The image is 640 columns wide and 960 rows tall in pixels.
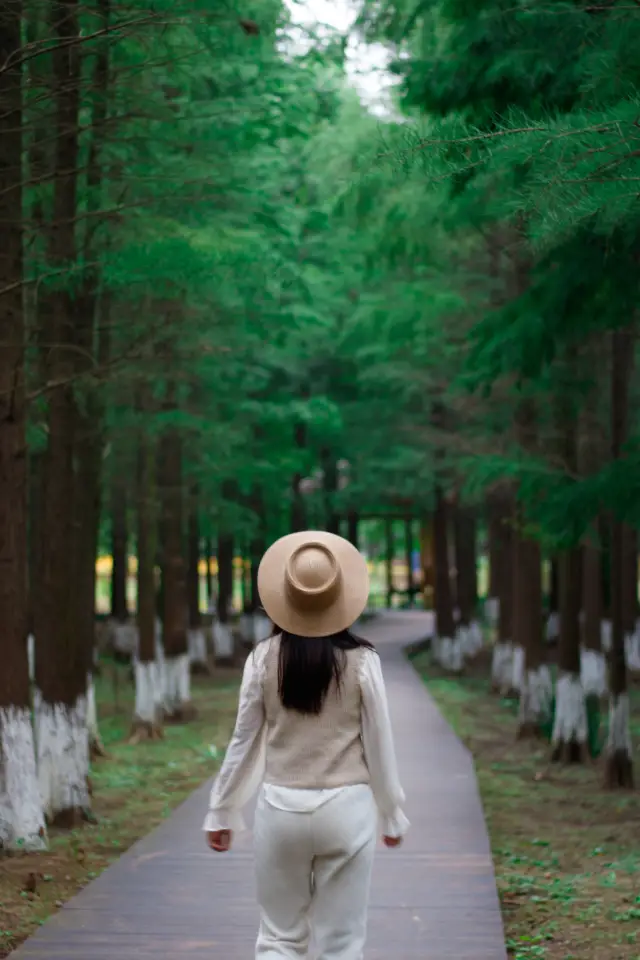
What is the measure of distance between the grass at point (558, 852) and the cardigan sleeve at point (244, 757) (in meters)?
3.24

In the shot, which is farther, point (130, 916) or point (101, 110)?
point (101, 110)

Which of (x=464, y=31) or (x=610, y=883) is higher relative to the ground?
(x=464, y=31)

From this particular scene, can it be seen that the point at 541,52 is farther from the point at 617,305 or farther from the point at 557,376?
the point at 557,376

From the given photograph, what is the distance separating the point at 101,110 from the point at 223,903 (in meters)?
6.88

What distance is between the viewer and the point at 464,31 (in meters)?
9.42

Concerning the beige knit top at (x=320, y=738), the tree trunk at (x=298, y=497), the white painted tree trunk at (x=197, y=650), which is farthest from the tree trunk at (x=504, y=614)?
the beige knit top at (x=320, y=738)

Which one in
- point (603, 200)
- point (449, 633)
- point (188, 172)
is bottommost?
point (449, 633)

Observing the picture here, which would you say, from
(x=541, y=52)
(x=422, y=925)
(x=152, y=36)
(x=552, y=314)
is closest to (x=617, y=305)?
(x=552, y=314)

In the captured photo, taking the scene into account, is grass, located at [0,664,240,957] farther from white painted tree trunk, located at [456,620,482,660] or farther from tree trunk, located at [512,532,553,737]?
white painted tree trunk, located at [456,620,482,660]

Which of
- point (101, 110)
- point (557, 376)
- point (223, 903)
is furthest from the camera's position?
point (557, 376)

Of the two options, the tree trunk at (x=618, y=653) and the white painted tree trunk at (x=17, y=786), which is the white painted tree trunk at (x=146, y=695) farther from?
the white painted tree trunk at (x=17, y=786)

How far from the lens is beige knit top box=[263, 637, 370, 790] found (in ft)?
14.3

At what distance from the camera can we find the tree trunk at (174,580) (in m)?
21.5

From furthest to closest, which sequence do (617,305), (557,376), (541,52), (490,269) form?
(490,269)
(557,376)
(617,305)
(541,52)
